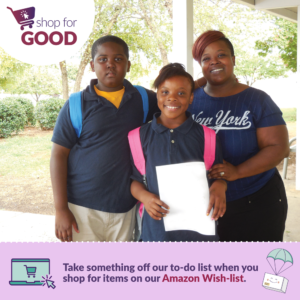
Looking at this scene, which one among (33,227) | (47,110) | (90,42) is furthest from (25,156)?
(33,227)

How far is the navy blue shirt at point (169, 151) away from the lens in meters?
1.47

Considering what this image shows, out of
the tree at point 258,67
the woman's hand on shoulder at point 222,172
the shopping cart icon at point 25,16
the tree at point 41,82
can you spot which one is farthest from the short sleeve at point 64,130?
the tree at point 258,67

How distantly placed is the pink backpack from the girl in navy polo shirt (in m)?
0.02

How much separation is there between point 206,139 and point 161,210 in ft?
1.28

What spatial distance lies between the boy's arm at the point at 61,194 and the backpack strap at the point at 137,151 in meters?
0.35

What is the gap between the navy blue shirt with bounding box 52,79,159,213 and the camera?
1.62 m

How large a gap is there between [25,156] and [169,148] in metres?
8.52

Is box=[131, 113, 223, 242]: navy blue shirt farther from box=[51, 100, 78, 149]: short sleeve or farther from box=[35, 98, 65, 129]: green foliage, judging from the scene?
box=[35, 98, 65, 129]: green foliage

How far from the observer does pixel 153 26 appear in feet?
27.8

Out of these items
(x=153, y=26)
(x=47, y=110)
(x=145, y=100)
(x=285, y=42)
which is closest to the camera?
(x=145, y=100)

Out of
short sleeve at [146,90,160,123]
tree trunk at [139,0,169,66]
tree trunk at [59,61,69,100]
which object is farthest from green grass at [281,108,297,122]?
short sleeve at [146,90,160,123]

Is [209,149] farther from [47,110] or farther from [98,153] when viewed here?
[47,110]

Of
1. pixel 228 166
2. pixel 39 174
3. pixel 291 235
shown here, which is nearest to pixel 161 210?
pixel 228 166

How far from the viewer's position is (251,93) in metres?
1.65
